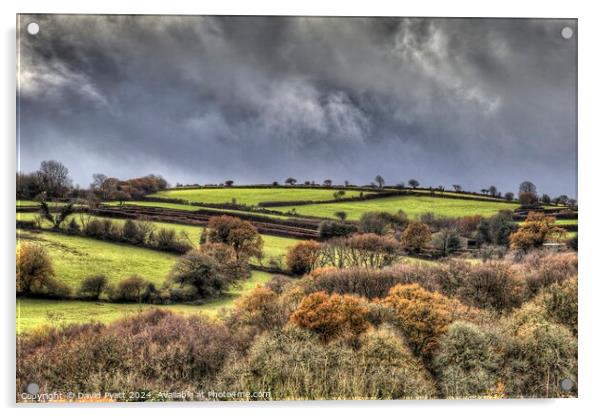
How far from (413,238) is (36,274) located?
541cm

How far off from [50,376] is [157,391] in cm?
141

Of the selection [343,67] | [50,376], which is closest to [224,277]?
[50,376]

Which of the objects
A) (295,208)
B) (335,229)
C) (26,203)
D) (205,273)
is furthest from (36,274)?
(335,229)

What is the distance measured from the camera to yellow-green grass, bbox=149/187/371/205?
319 inches

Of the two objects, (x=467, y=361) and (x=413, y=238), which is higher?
(x=413, y=238)

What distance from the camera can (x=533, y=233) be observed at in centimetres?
850

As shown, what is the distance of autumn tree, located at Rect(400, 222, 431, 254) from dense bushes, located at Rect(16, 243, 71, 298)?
16.2ft

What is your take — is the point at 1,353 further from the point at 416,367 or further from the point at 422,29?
the point at 422,29

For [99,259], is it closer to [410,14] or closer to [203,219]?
[203,219]

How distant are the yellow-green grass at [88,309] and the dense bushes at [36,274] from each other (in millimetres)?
124

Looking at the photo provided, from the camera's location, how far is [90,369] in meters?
7.38

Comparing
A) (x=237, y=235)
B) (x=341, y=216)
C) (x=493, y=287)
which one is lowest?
(x=493, y=287)

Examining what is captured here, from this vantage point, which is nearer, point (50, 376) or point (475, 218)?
point (50, 376)

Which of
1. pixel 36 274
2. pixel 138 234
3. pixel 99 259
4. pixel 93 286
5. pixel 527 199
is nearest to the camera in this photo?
pixel 36 274
